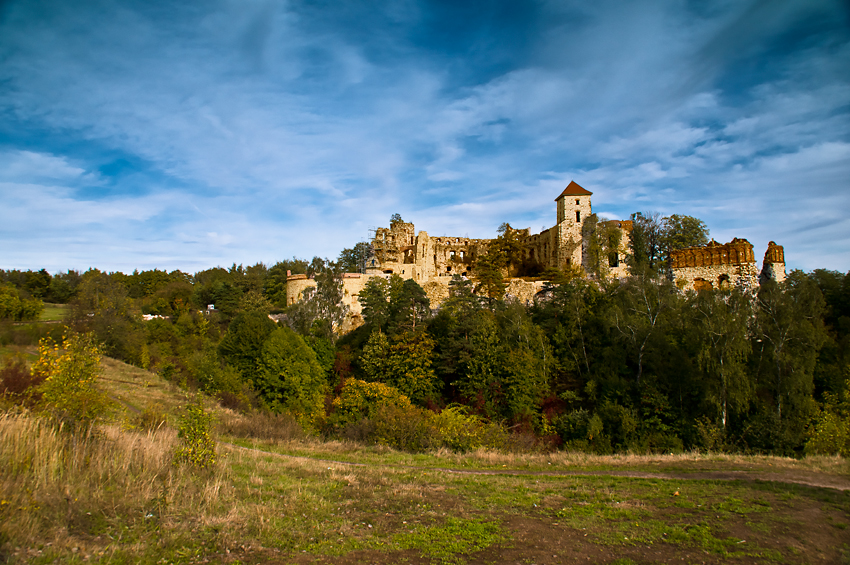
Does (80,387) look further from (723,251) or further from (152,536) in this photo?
(723,251)

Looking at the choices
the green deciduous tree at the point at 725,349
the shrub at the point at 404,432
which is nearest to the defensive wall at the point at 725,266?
the green deciduous tree at the point at 725,349

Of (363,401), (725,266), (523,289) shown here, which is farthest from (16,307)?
(725,266)

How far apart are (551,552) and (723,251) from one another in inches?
1461

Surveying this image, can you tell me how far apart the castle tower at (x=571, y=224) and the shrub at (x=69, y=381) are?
3670 centimetres

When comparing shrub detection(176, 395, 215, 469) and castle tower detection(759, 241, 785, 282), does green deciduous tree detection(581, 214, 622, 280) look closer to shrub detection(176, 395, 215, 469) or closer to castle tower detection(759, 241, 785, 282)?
castle tower detection(759, 241, 785, 282)

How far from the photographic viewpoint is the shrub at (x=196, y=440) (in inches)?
340

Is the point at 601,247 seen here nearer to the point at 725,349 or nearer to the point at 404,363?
the point at 725,349

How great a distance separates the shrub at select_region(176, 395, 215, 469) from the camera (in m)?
8.63

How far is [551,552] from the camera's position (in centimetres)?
680

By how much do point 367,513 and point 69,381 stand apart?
20.9 ft

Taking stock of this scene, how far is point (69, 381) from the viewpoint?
847 cm

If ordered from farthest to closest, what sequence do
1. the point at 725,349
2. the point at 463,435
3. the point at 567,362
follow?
1. the point at 567,362
2. the point at 725,349
3. the point at 463,435

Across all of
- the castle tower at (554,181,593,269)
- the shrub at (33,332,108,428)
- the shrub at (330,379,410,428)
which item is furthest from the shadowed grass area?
the castle tower at (554,181,593,269)

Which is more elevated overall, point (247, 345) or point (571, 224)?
point (571, 224)
